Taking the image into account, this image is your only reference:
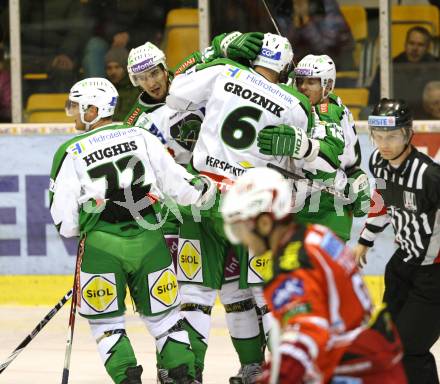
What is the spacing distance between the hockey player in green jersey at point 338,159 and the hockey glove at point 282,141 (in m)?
0.31

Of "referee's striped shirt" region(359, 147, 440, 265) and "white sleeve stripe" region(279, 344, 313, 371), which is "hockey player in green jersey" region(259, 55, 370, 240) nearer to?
"referee's striped shirt" region(359, 147, 440, 265)

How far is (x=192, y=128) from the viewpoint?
5.79m

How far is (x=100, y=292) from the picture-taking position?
506 cm

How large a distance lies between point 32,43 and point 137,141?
A: 10.3 feet

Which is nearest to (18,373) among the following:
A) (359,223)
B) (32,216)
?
(32,216)

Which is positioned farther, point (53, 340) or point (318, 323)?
point (53, 340)

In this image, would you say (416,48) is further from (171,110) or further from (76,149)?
(76,149)

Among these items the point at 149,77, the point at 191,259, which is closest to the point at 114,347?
the point at 191,259

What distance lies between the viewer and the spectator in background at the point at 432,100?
7539 millimetres

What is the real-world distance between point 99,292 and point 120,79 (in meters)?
3.04

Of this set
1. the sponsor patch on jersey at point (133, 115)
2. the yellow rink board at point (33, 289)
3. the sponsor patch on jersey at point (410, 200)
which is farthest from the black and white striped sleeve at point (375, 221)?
the yellow rink board at point (33, 289)

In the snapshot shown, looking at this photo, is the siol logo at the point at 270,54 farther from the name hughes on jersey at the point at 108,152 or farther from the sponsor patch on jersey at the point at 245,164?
the name hughes on jersey at the point at 108,152

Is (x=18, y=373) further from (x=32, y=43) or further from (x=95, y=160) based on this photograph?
(x=32, y=43)

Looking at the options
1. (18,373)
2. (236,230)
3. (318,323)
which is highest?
(236,230)
